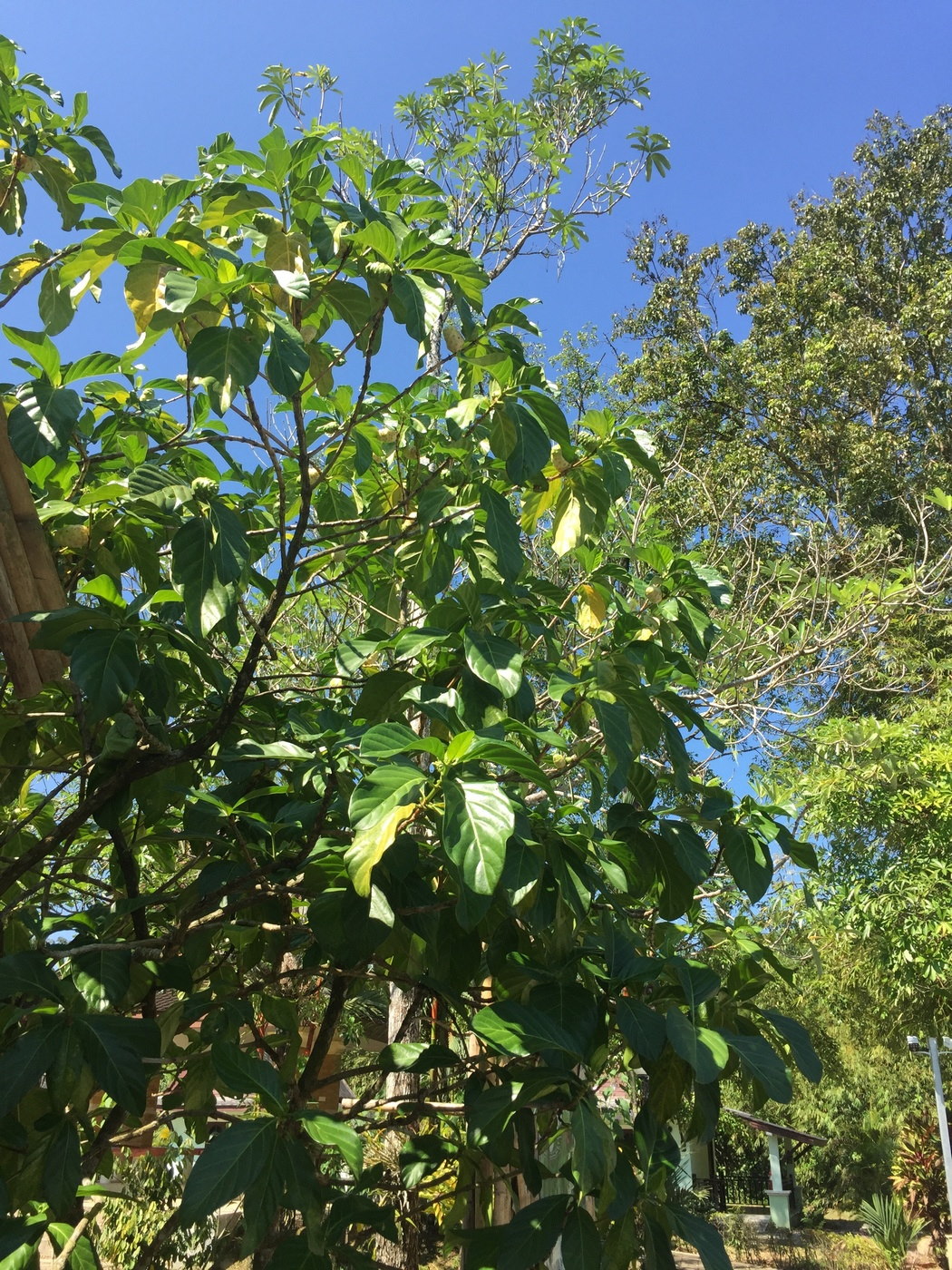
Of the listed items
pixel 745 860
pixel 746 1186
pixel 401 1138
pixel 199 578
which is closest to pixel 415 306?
pixel 199 578

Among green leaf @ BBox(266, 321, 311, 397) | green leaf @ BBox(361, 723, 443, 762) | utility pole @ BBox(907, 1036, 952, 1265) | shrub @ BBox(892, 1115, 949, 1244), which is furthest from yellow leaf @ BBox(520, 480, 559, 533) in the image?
shrub @ BBox(892, 1115, 949, 1244)

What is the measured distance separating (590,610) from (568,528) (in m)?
0.18

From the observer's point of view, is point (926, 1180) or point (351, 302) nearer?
point (351, 302)

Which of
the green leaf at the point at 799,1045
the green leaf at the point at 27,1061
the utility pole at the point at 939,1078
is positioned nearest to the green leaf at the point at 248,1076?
the green leaf at the point at 27,1061

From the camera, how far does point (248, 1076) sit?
1144 millimetres

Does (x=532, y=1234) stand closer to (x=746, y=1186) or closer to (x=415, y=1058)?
(x=415, y=1058)

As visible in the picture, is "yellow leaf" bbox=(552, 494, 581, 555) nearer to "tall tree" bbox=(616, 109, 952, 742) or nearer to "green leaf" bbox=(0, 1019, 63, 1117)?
"green leaf" bbox=(0, 1019, 63, 1117)

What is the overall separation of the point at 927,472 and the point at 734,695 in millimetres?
7993

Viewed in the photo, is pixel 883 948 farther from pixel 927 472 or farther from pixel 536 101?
pixel 927 472

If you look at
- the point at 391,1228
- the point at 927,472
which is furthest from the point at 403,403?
the point at 927,472

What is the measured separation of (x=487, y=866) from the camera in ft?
3.16

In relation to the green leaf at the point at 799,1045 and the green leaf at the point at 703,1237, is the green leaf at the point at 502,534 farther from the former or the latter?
the green leaf at the point at 703,1237

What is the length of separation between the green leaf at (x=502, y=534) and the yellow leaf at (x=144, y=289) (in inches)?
21.5

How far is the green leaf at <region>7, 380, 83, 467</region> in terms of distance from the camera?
1356 millimetres
